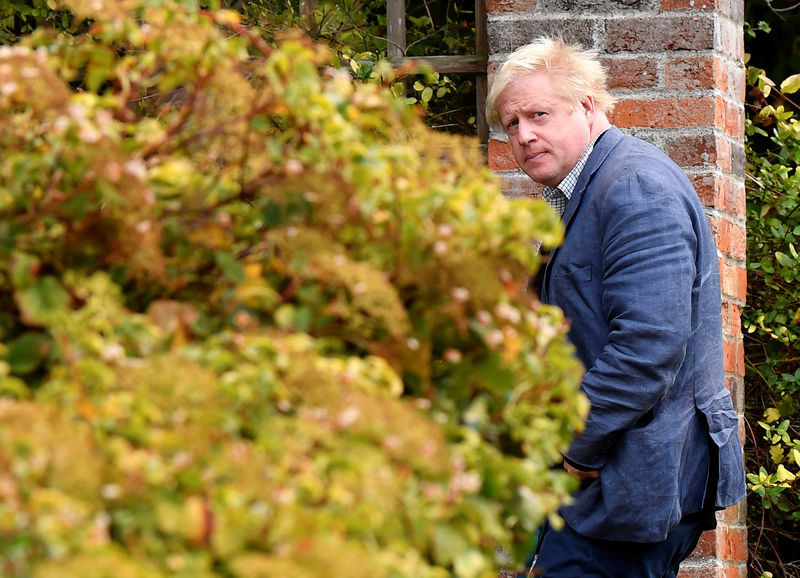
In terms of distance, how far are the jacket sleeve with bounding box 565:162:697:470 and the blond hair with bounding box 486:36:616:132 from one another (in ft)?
1.10

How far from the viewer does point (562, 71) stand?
7.80 ft

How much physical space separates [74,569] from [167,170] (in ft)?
1.48

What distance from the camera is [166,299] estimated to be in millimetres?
1128

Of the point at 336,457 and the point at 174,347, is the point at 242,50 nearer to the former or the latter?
the point at 174,347

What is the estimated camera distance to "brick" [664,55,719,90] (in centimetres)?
268

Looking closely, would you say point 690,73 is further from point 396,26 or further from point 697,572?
point 697,572

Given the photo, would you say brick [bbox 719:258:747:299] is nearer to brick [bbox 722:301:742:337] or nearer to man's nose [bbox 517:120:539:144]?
brick [bbox 722:301:742:337]

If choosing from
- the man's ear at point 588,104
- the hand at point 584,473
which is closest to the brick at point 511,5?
the man's ear at point 588,104

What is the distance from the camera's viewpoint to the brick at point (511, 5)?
273 centimetres

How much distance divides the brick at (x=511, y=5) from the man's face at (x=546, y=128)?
398 mm

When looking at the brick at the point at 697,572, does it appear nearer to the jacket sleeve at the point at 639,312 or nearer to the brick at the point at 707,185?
the jacket sleeve at the point at 639,312

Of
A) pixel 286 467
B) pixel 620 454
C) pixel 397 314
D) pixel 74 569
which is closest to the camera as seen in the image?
pixel 74 569

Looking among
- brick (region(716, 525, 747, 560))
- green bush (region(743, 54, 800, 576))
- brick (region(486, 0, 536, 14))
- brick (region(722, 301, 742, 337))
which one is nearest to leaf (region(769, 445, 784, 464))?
green bush (region(743, 54, 800, 576))

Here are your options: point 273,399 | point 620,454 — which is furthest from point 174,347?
point 620,454
